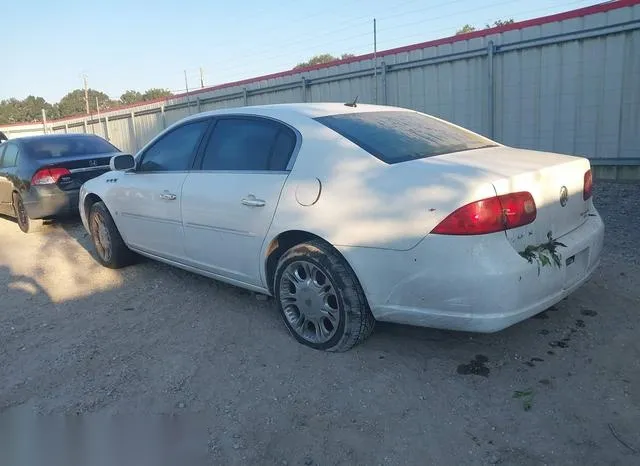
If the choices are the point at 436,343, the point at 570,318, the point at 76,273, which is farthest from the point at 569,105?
the point at 76,273

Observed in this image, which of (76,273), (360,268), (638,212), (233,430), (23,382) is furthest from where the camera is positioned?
(638,212)

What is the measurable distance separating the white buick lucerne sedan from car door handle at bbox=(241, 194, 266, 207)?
0.03ft

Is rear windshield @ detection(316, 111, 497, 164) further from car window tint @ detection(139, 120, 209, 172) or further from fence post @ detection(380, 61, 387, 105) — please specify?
fence post @ detection(380, 61, 387, 105)

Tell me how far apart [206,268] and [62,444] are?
1.76 m

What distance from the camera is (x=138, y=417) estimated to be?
292 cm

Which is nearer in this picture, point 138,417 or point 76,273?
point 138,417

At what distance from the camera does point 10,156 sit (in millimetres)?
8297

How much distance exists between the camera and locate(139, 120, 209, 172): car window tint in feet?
14.5

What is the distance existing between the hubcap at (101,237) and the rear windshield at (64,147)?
272 cm

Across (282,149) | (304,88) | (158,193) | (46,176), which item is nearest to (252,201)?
(282,149)

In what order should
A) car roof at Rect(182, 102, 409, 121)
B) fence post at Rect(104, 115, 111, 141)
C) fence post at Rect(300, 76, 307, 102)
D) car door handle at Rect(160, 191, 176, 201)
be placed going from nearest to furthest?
car roof at Rect(182, 102, 409, 121) → car door handle at Rect(160, 191, 176, 201) → fence post at Rect(300, 76, 307, 102) → fence post at Rect(104, 115, 111, 141)

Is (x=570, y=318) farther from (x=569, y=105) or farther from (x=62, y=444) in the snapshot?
(x=569, y=105)

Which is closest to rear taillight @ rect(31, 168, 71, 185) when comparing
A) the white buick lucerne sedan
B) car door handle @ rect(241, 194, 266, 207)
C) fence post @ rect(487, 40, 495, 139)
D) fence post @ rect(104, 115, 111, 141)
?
the white buick lucerne sedan

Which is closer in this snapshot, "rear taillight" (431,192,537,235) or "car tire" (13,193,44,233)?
"rear taillight" (431,192,537,235)
